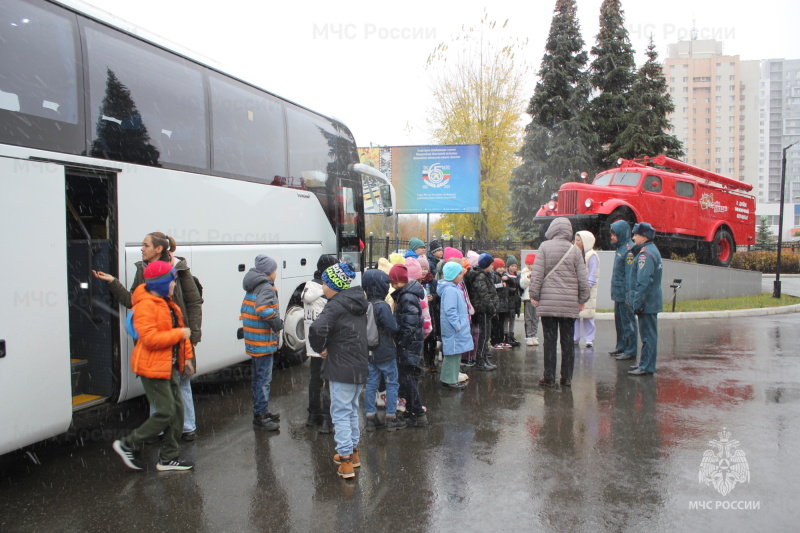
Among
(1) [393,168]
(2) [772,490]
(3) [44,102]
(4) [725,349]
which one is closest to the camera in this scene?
(2) [772,490]

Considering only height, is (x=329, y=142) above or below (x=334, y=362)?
above

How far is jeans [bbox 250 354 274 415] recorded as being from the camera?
523cm

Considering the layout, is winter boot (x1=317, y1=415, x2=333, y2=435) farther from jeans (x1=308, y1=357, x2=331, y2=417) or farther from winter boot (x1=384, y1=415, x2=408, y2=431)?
winter boot (x1=384, y1=415, x2=408, y2=431)

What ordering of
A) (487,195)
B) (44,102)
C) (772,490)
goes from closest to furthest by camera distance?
1. (772,490)
2. (44,102)
3. (487,195)

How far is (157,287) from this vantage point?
13.6 ft

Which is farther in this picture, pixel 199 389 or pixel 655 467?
pixel 199 389

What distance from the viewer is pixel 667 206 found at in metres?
15.4

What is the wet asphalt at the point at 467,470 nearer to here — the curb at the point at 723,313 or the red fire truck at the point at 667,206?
the curb at the point at 723,313

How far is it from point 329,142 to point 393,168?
12.3 metres

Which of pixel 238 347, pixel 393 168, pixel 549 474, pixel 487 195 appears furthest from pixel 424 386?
pixel 487 195

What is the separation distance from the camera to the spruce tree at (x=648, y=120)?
91.7 feet

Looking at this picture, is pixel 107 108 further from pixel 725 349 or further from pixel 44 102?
pixel 725 349

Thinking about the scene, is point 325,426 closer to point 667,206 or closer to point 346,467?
point 346,467

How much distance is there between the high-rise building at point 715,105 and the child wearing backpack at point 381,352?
118m
